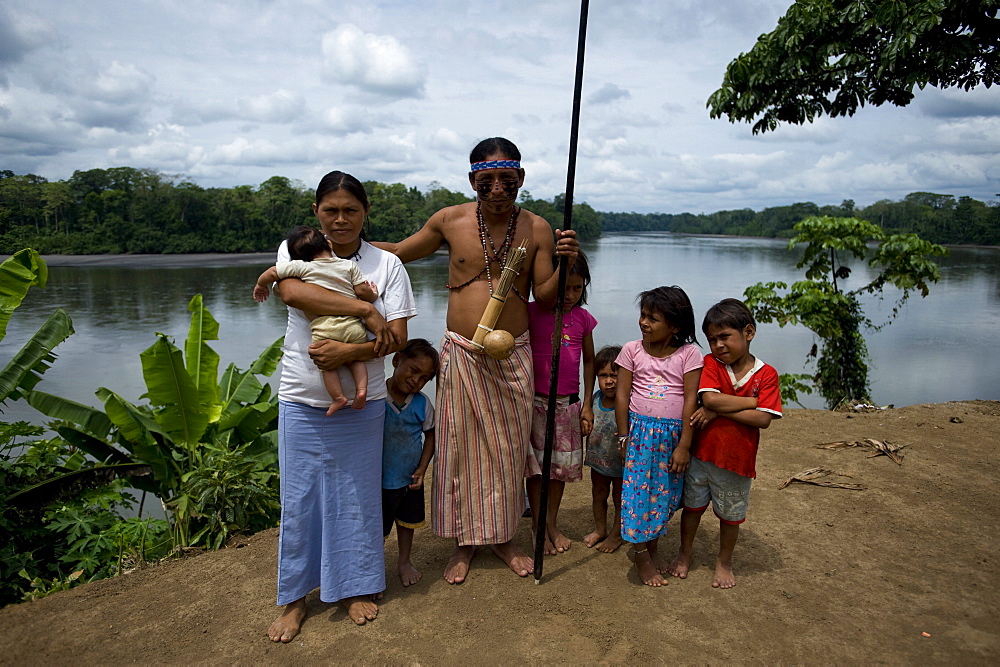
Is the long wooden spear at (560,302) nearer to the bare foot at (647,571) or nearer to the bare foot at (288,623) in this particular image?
the bare foot at (647,571)

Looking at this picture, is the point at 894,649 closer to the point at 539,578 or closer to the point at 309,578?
the point at 539,578

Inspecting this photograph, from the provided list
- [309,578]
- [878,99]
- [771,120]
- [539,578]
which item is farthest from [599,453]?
[878,99]

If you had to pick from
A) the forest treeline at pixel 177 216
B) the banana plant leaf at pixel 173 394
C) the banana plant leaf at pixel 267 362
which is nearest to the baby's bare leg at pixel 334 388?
the banana plant leaf at pixel 173 394

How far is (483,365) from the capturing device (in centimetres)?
272

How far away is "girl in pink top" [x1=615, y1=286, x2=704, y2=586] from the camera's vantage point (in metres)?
2.64

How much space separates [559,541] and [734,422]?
40.7 inches

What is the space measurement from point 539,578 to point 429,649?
24.4 inches

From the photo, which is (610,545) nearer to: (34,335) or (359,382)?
(359,382)

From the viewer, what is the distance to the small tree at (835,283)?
6977mm

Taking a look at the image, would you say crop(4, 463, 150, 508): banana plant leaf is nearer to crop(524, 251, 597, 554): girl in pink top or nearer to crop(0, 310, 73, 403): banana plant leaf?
crop(0, 310, 73, 403): banana plant leaf

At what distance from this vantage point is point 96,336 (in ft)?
41.1

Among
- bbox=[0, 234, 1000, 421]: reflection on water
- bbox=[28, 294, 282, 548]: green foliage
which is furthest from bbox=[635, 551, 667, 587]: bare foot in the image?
bbox=[0, 234, 1000, 421]: reflection on water

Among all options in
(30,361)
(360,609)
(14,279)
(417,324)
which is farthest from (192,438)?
(417,324)

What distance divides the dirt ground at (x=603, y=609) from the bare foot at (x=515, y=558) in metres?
0.04
